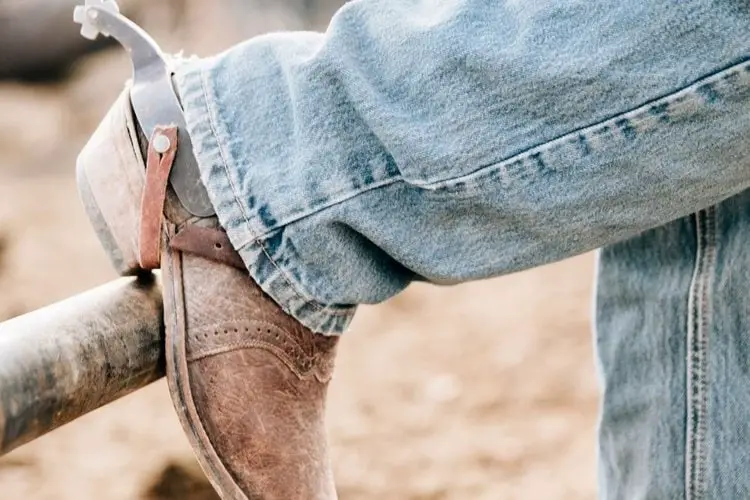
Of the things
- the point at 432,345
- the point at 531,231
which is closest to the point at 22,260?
the point at 432,345

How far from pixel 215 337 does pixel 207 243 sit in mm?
63

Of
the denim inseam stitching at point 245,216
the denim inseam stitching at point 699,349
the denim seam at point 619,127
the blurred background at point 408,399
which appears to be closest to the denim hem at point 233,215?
the denim inseam stitching at point 245,216

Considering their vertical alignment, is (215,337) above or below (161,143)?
below

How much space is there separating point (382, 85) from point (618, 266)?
0.31m

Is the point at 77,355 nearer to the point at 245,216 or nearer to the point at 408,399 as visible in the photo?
the point at 245,216

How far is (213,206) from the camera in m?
0.64

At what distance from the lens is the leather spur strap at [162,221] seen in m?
0.65

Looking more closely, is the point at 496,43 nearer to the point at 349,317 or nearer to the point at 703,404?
the point at 349,317

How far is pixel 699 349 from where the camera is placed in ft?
2.48

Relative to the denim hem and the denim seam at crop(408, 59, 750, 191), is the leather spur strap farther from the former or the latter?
the denim seam at crop(408, 59, 750, 191)

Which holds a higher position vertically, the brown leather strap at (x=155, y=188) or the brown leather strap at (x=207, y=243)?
the brown leather strap at (x=155, y=188)

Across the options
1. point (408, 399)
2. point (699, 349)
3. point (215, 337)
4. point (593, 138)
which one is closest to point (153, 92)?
point (215, 337)

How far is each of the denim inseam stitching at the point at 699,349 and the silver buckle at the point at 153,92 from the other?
375 mm

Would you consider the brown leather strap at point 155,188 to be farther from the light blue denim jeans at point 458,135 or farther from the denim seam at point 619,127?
the denim seam at point 619,127
